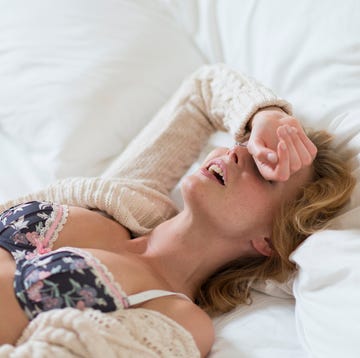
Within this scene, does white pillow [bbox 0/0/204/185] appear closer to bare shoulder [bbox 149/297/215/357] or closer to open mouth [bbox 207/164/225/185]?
open mouth [bbox 207/164/225/185]

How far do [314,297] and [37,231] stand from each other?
1.87 feet

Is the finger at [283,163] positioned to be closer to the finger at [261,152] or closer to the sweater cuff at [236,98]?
the finger at [261,152]

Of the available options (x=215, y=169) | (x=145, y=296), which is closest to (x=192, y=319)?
(x=145, y=296)

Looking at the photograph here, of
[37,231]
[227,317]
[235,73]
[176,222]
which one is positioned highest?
[235,73]

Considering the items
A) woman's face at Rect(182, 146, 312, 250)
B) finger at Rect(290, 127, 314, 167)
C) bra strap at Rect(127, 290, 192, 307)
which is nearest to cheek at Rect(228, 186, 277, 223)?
woman's face at Rect(182, 146, 312, 250)

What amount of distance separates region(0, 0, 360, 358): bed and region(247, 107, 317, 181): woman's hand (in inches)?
5.1

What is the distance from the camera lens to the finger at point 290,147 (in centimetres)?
112

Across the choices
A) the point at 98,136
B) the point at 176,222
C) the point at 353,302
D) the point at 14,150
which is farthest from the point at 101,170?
the point at 353,302

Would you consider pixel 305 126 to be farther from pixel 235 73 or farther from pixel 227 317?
pixel 227 317

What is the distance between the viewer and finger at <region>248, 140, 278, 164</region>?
1.15 m

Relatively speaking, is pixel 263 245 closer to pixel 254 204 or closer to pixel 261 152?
pixel 254 204

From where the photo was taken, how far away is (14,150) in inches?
64.7

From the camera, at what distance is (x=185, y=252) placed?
49.4 inches

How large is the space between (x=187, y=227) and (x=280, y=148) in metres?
0.28
